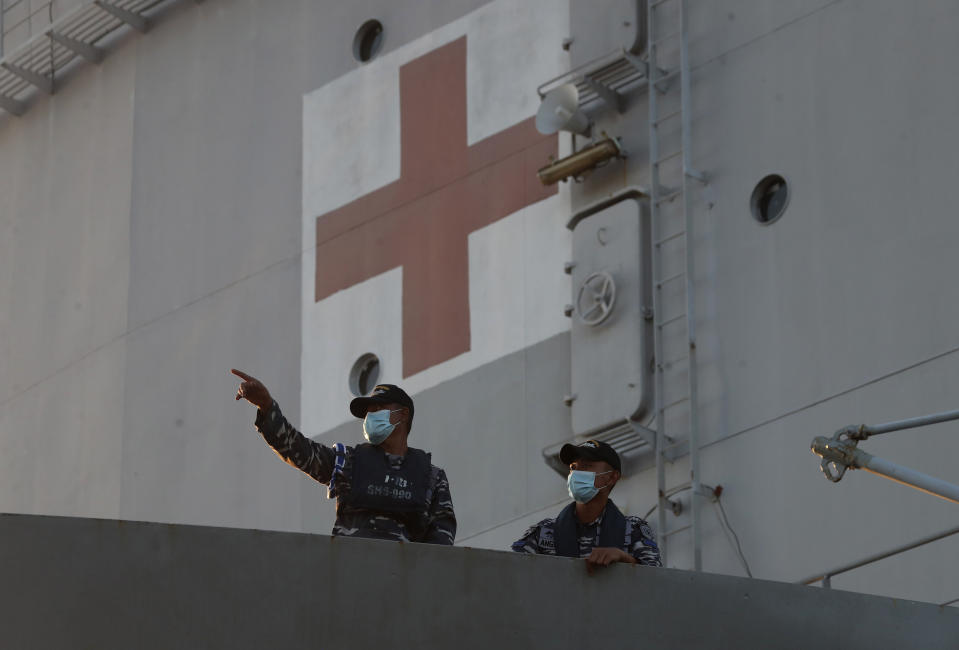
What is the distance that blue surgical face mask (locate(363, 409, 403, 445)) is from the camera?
6109 millimetres

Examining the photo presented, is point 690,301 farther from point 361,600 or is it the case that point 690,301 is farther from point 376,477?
point 361,600

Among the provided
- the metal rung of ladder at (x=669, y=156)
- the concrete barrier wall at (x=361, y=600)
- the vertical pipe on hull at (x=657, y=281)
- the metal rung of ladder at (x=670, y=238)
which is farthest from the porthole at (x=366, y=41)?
the concrete barrier wall at (x=361, y=600)

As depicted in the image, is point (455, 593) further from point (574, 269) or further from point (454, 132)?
point (454, 132)

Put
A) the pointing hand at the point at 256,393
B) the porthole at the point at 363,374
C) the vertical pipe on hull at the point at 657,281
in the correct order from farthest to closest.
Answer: the porthole at the point at 363,374 < the vertical pipe on hull at the point at 657,281 < the pointing hand at the point at 256,393

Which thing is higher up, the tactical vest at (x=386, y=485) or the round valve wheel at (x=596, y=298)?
the round valve wheel at (x=596, y=298)

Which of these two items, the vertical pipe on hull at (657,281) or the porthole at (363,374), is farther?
the porthole at (363,374)

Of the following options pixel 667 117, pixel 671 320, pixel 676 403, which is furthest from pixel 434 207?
pixel 676 403

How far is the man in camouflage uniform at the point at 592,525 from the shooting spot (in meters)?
6.02

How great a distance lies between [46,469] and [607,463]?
24.0ft

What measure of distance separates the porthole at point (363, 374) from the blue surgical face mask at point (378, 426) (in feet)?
15.2

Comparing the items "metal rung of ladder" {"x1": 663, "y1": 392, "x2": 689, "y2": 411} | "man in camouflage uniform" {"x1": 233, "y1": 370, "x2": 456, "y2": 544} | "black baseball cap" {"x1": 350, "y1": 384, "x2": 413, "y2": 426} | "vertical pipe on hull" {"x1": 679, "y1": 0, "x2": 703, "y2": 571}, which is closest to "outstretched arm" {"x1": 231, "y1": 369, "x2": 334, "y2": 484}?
"man in camouflage uniform" {"x1": 233, "y1": 370, "x2": 456, "y2": 544}

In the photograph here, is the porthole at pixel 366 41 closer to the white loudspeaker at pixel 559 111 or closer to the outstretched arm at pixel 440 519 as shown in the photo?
the white loudspeaker at pixel 559 111

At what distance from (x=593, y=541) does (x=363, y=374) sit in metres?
4.90

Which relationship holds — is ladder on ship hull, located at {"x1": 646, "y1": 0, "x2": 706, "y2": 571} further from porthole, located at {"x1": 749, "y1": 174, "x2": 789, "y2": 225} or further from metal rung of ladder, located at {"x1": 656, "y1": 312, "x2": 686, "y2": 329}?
porthole, located at {"x1": 749, "y1": 174, "x2": 789, "y2": 225}
